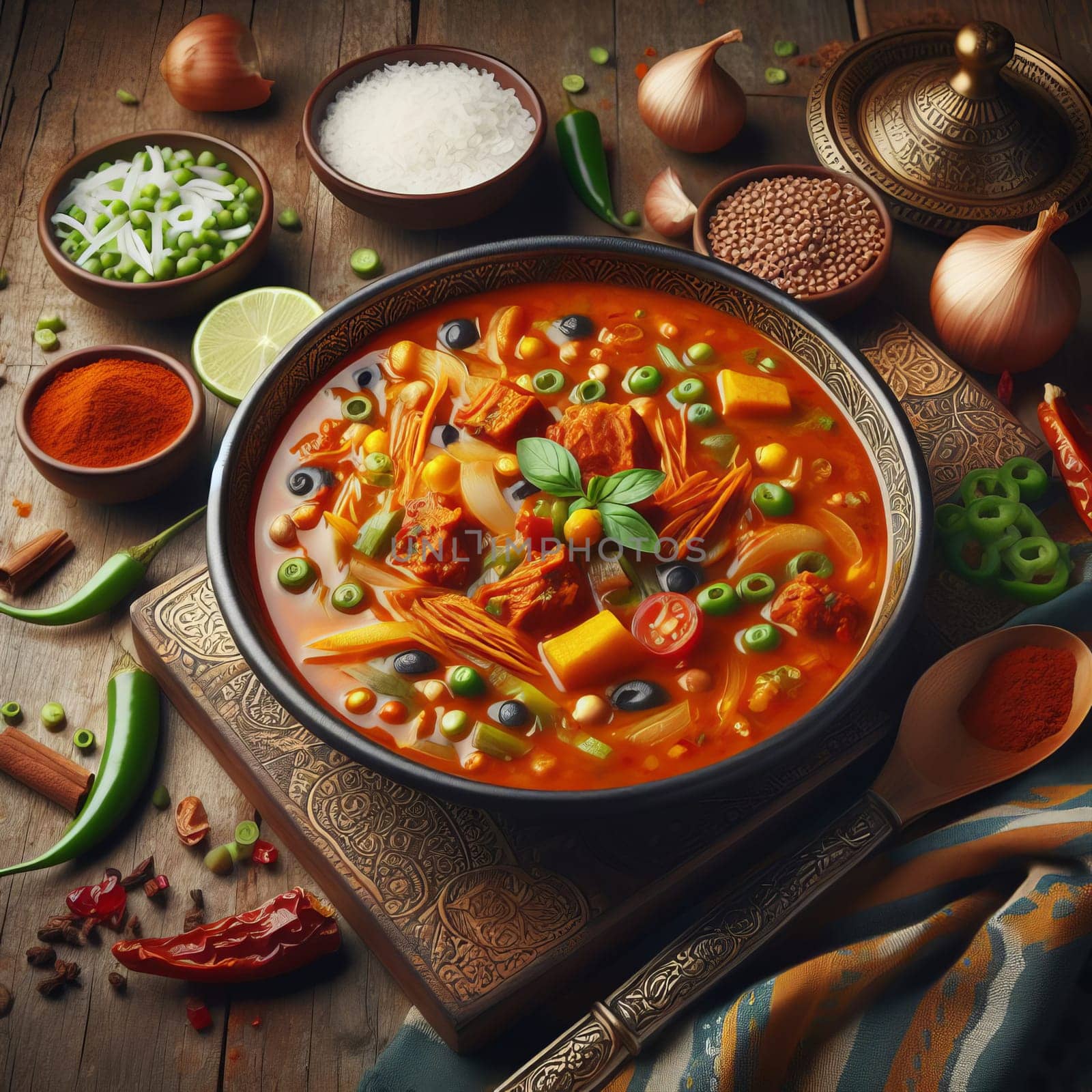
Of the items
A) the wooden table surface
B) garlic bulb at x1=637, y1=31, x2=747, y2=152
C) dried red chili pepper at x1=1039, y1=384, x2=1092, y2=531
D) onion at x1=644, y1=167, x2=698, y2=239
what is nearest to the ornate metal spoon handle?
the wooden table surface

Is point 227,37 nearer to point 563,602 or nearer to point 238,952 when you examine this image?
point 563,602

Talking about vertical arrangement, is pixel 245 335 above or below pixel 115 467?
above

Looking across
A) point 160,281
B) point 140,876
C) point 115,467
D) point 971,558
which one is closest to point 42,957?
point 140,876

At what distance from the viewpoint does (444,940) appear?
10.6 ft

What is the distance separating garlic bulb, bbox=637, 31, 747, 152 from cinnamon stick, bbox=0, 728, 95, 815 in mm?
3439

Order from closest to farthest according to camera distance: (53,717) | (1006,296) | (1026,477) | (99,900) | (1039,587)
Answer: (99,900), (1039,587), (53,717), (1026,477), (1006,296)

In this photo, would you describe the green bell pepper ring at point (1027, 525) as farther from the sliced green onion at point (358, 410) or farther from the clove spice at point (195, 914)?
the clove spice at point (195, 914)

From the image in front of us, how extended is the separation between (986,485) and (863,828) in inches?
53.7

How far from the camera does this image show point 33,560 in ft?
13.3

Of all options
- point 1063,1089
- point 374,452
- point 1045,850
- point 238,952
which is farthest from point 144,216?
point 1063,1089

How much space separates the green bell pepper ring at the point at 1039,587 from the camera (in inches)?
147

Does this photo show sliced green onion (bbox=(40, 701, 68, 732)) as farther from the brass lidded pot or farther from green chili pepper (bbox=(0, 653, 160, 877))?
the brass lidded pot

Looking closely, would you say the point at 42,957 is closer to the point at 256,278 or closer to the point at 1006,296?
the point at 256,278

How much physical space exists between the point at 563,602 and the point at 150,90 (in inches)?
133
